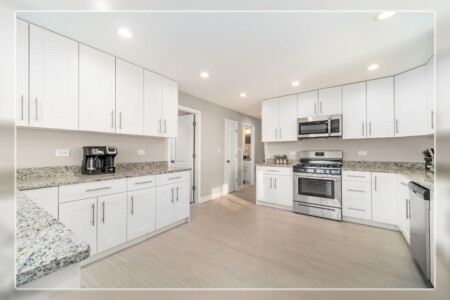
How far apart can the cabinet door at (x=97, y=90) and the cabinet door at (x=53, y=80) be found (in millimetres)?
69

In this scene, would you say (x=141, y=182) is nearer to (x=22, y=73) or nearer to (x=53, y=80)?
(x=53, y=80)

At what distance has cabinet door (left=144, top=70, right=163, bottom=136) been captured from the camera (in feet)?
A: 8.38

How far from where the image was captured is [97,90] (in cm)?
206

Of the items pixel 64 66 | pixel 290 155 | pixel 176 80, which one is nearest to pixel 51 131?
pixel 64 66

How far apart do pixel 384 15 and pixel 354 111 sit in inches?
72.9

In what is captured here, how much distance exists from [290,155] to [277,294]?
11.2 feet

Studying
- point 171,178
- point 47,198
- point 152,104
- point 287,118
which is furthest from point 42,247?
point 287,118

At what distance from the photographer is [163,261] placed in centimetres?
181

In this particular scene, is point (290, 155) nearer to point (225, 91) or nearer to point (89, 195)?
point (225, 91)

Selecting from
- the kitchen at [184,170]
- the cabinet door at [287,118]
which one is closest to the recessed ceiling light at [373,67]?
the kitchen at [184,170]

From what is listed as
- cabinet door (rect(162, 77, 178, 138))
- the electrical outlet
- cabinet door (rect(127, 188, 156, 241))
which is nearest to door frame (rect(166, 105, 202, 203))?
cabinet door (rect(162, 77, 178, 138))

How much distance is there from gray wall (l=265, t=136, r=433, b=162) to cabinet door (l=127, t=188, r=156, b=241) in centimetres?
306

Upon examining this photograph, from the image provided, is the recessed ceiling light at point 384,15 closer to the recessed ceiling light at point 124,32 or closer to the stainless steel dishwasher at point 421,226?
the stainless steel dishwasher at point 421,226

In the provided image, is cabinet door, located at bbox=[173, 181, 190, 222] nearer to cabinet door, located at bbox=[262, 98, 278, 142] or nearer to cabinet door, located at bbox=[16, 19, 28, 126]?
cabinet door, located at bbox=[16, 19, 28, 126]
